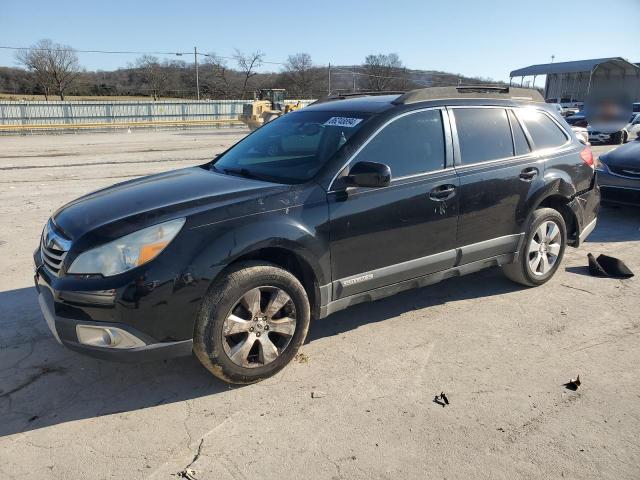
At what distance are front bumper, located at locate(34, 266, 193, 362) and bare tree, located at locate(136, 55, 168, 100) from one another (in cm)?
7745

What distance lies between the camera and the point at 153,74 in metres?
76.4

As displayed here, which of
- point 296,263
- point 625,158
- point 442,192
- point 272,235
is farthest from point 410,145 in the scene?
point 625,158

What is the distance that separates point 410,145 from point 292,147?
949 mm

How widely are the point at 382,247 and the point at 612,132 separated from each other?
1961 centimetres

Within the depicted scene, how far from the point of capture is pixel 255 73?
289 ft

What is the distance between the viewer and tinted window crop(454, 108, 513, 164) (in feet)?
14.3

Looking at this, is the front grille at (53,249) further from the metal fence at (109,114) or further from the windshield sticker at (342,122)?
the metal fence at (109,114)

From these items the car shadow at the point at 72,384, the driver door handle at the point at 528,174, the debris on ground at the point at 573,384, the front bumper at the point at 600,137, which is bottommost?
the car shadow at the point at 72,384

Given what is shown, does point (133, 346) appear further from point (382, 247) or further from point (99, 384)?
point (382, 247)

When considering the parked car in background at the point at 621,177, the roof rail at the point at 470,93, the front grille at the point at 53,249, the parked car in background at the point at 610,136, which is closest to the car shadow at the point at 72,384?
the front grille at the point at 53,249

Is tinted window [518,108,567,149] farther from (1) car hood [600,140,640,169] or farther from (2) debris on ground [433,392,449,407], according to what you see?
(1) car hood [600,140,640,169]

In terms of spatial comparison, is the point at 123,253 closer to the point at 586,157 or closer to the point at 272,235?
the point at 272,235

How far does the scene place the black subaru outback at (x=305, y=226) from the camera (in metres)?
2.97

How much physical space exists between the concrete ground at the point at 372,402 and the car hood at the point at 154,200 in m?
1.05
